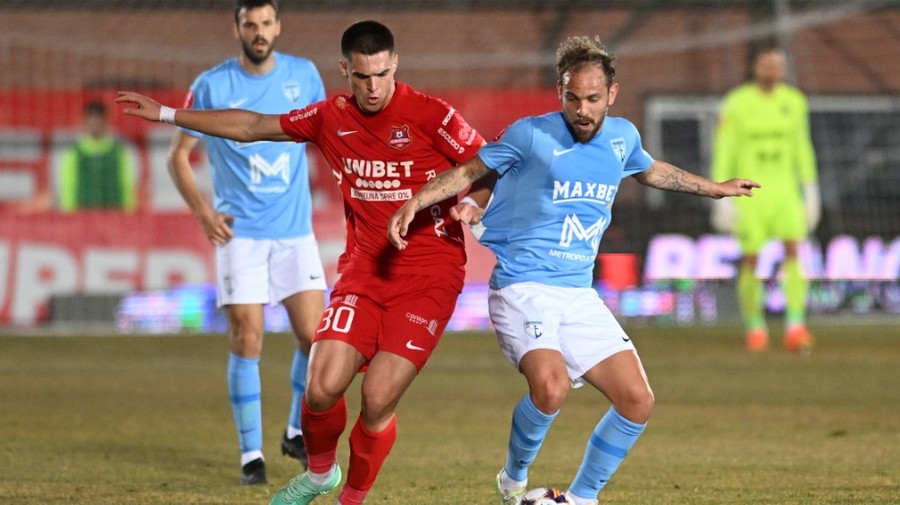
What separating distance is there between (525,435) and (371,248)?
99 cm

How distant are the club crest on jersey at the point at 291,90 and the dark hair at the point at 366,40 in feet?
6.16

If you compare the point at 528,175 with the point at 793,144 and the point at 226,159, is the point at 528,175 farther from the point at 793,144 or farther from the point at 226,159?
the point at 793,144

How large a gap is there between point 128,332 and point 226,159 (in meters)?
9.72

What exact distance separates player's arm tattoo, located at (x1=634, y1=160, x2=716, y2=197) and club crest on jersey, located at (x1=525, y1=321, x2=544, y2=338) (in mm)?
861

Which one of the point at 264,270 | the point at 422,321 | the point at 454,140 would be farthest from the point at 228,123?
the point at 264,270

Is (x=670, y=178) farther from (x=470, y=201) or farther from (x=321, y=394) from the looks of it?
(x=321, y=394)

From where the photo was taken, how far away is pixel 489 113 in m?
17.7

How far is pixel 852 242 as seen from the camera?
1762 cm

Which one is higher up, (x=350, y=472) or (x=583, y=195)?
(x=583, y=195)

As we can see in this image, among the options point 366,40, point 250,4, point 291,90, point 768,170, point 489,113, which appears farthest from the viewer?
point 489,113

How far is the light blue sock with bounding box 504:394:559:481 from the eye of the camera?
5949mm

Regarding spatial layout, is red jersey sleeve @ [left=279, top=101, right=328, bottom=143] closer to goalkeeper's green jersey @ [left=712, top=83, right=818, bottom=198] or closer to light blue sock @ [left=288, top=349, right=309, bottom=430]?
light blue sock @ [left=288, top=349, right=309, bottom=430]

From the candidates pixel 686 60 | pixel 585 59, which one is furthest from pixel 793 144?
pixel 585 59

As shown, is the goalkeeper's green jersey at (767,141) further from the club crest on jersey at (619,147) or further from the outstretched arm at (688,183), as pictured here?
the club crest on jersey at (619,147)
